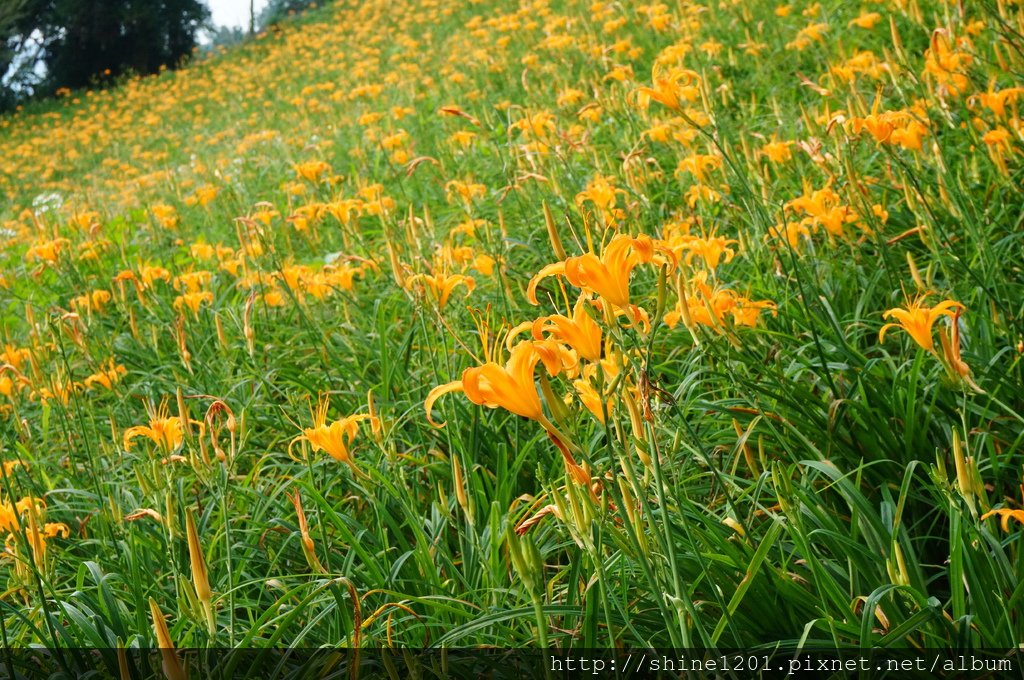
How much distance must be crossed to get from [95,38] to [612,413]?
2277 centimetres

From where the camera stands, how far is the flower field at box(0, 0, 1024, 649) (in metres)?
1.50

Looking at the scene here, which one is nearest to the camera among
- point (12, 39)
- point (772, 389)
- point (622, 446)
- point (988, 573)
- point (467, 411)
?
point (622, 446)

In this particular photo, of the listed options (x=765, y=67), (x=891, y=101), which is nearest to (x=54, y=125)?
(x=765, y=67)

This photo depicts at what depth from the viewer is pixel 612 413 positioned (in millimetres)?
1384

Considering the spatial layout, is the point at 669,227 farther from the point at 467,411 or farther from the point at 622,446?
the point at 622,446

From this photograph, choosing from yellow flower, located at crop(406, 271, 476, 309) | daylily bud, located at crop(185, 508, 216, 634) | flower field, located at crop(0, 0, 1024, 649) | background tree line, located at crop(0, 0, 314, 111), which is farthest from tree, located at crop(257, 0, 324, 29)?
daylily bud, located at crop(185, 508, 216, 634)

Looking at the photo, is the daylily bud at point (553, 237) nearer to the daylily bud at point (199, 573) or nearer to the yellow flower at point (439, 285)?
the yellow flower at point (439, 285)

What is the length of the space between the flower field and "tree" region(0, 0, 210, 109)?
1759 centimetres

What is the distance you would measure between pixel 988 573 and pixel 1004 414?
2.21ft

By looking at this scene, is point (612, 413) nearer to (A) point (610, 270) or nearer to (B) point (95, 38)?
(A) point (610, 270)

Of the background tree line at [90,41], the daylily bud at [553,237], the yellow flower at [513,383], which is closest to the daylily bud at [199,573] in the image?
the yellow flower at [513,383]

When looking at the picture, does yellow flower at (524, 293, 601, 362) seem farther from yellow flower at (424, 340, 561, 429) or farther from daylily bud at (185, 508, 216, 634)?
daylily bud at (185, 508, 216, 634)

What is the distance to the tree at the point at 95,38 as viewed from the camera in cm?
1997

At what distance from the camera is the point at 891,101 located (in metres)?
4.14
